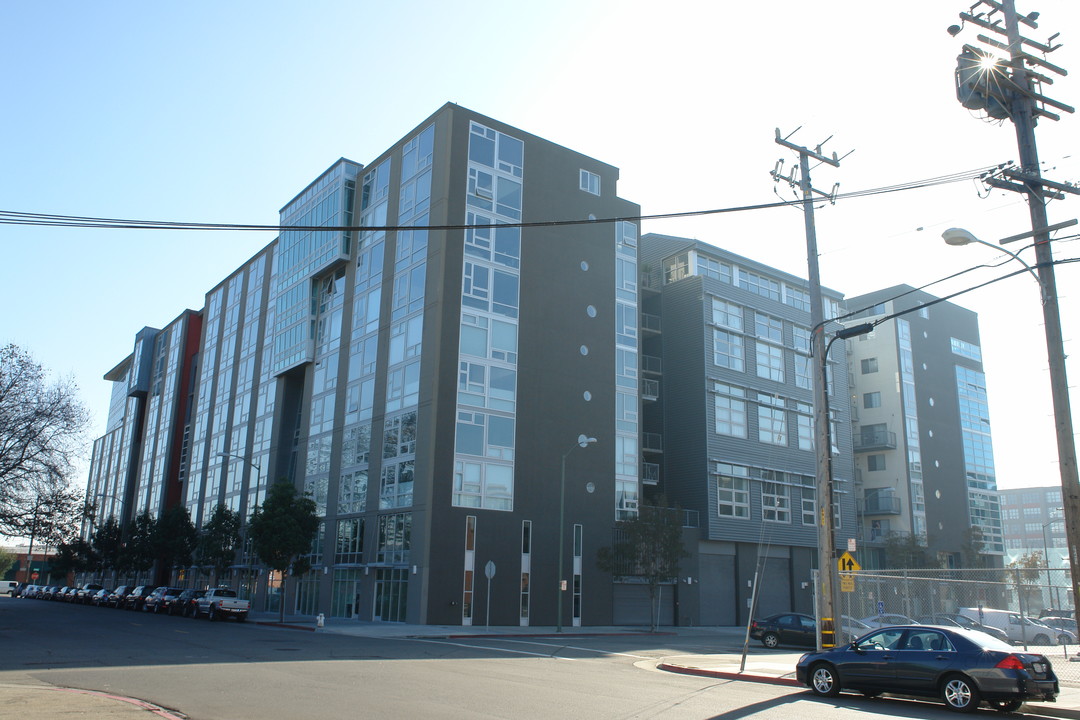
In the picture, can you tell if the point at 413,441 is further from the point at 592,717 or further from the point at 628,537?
the point at 592,717

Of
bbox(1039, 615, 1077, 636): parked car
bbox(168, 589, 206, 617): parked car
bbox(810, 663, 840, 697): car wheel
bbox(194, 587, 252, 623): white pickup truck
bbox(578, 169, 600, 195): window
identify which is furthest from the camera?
bbox(578, 169, 600, 195): window

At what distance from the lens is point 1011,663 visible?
13852mm

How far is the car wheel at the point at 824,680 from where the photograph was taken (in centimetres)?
1619

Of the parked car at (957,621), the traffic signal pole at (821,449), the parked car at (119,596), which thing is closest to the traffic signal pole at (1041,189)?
the traffic signal pole at (821,449)

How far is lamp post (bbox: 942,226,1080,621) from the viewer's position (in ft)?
47.2

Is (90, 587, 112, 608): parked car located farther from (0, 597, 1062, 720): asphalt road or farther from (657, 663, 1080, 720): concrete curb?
(657, 663, 1080, 720): concrete curb

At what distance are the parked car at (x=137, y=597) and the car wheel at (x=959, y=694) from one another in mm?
51647

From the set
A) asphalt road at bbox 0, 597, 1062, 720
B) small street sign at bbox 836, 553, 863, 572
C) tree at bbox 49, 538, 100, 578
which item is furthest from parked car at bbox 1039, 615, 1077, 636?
tree at bbox 49, 538, 100, 578

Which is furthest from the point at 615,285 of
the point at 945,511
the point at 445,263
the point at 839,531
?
the point at 945,511

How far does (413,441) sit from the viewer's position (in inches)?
1668

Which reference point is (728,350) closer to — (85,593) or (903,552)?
(903,552)

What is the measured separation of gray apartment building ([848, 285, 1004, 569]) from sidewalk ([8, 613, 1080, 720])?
94.0ft

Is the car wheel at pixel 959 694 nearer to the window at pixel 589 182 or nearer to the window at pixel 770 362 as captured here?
the window at pixel 589 182

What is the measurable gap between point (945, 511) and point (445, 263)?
47.1m
